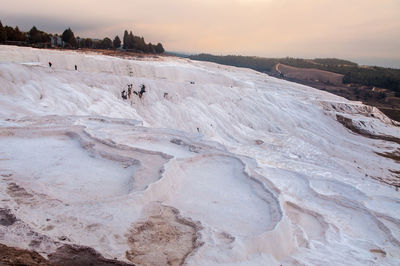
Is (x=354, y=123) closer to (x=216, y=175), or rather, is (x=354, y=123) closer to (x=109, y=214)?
(x=216, y=175)

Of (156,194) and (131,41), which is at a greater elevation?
(131,41)

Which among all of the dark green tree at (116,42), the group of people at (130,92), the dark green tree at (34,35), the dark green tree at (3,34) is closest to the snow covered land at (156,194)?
the group of people at (130,92)

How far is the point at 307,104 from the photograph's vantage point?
29672 millimetres

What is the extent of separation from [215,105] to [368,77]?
50461mm

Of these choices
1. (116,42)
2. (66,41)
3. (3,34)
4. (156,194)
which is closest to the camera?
(156,194)

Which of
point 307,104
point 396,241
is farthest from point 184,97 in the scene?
point 396,241

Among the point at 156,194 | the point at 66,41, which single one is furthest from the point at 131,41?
the point at 156,194

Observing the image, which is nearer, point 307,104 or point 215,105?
point 215,105

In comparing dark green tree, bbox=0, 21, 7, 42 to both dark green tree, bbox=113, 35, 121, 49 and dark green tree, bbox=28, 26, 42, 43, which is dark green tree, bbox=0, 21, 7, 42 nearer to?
dark green tree, bbox=28, 26, 42, 43

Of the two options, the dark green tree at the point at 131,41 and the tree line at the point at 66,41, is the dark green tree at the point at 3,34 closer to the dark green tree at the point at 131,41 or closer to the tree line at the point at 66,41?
the tree line at the point at 66,41

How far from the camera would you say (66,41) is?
37.2 m

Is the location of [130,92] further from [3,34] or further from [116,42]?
[116,42]

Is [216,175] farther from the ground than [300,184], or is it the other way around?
[216,175]

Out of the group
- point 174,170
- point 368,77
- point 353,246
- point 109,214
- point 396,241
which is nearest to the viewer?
point 109,214
